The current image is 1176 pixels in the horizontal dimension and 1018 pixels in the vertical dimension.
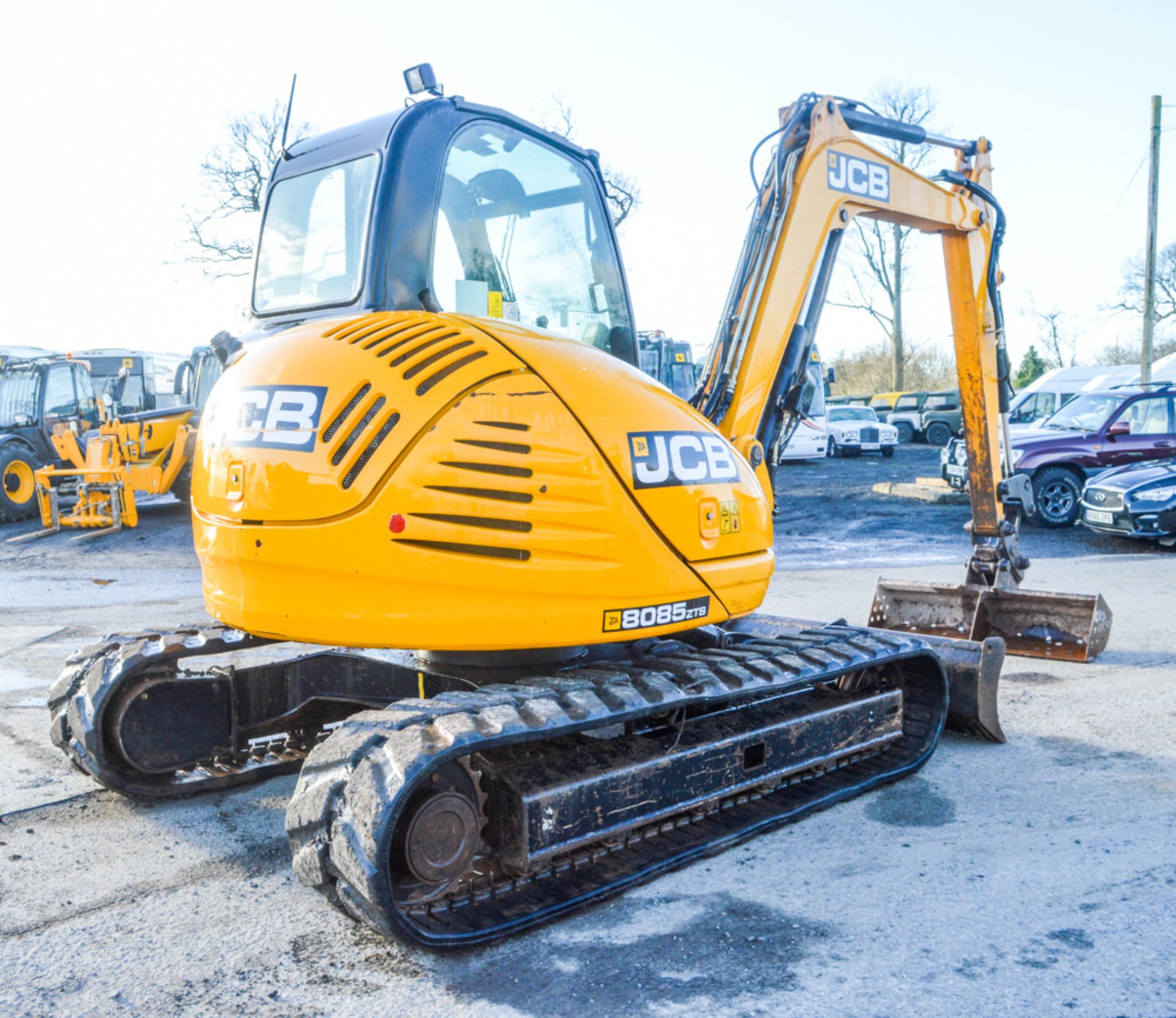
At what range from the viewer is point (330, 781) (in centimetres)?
282

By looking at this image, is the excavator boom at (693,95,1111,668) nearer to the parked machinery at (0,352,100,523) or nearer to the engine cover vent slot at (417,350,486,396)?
the engine cover vent slot at (417,350,486,396)

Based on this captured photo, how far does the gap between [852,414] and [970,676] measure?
28112mm

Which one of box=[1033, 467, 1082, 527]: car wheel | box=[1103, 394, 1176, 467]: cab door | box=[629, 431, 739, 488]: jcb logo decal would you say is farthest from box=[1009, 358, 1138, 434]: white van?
box=[629, 431, 739, 488]: jcb logo decal

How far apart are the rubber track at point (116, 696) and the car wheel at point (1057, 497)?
39.9ft

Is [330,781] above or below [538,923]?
above

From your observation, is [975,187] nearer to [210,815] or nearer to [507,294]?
[507,294]

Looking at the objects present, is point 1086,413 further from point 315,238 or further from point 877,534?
point 315,238

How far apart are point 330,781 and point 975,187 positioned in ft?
16.0

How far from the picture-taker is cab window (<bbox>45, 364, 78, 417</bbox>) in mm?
18625

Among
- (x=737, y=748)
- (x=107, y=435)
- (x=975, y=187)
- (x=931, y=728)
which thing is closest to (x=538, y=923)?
(x=737, y=748)

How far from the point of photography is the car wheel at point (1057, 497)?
550 inches

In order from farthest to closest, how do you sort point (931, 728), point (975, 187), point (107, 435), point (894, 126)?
point (107, 435)
point (975, 187)
point (894, 126)
point (931, 728)

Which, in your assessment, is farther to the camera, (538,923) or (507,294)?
(507,294)

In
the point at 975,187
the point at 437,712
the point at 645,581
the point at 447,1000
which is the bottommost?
the point at 447,1000
